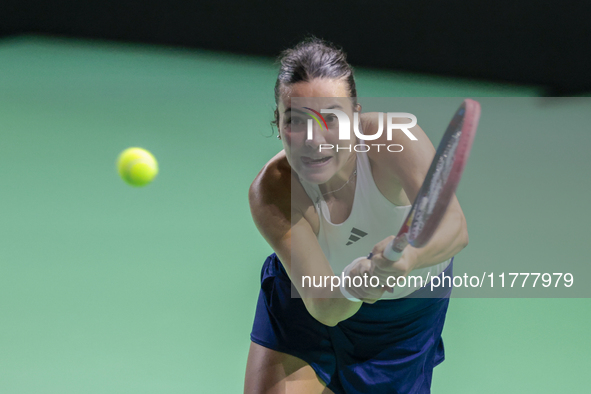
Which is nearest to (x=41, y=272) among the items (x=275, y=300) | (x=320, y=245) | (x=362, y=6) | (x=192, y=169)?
(x=192, y=169)

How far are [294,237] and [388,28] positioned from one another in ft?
14.2

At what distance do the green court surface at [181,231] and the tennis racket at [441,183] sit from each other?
124cm

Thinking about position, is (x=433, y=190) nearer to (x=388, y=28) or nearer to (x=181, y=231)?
(x=181, y=231)

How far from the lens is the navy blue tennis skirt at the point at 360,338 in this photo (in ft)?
5.60

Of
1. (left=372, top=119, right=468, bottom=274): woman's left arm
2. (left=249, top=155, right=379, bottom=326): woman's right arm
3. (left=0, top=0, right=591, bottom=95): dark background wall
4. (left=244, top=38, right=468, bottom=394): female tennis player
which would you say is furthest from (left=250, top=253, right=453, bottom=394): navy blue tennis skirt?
(left=0, top=0, right=591, bottom=95): dark background wall

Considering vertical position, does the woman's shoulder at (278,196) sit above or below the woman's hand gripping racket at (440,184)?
above

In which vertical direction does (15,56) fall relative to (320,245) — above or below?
above

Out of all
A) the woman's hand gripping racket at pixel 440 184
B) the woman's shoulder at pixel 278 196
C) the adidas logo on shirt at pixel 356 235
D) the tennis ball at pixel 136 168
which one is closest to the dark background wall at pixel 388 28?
the tennis ball at pixel 136 168

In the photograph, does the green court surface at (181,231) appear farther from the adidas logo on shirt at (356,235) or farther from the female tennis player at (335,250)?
the adidas logo on shirt at (356,235)

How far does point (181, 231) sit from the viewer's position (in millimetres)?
3037

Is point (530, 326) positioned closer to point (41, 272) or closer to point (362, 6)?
point (41, 272)

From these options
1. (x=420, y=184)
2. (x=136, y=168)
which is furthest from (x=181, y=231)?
(x=420, y=184)

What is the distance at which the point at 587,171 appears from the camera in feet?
13.0

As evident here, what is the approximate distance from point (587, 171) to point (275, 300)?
296 centimetres
